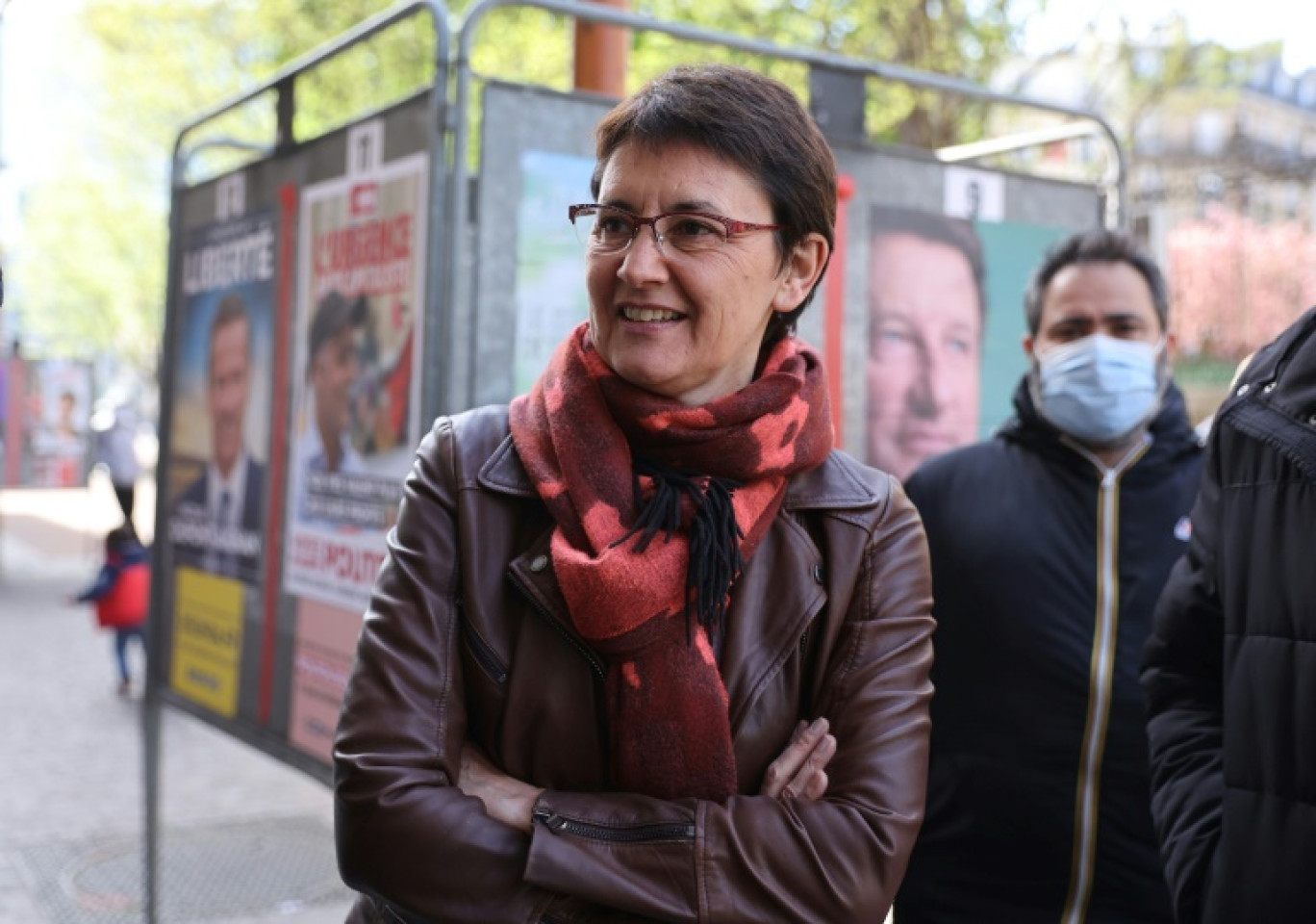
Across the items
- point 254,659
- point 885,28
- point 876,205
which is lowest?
point 254,659

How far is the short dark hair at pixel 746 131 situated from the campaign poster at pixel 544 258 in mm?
1434

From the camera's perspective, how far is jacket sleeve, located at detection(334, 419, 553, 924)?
1.77m

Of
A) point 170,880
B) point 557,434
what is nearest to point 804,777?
point 557,434

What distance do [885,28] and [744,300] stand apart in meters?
10.6

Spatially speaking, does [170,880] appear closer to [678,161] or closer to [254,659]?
[254,659]

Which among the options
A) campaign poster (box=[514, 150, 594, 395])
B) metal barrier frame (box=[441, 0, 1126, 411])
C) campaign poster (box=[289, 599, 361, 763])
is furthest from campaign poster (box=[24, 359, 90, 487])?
campaign poster (box=[514, 150, 594, 395])

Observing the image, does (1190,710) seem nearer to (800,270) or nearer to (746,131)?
(800,270)

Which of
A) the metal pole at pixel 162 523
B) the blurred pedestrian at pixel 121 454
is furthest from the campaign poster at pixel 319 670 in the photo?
the blurred pedestrian at pixel 121 454

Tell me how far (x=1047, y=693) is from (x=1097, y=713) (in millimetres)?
96

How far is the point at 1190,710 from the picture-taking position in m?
2.17

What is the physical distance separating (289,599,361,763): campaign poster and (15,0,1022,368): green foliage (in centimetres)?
162

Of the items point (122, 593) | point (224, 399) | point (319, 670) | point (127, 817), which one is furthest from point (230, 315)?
point (122, 593)

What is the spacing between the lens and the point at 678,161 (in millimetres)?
1907

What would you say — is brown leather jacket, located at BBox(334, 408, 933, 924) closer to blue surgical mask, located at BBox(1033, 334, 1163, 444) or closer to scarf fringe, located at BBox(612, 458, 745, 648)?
scarf fringe, located at BBox(612, 458, 745, 648)
